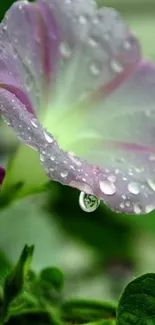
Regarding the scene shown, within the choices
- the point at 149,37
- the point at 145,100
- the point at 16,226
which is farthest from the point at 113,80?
the point at 149,37

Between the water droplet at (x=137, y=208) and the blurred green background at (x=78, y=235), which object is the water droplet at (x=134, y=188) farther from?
the blurred green background at (x=78, y=235)

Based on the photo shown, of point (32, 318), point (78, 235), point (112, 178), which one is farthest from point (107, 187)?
point (78, 235)

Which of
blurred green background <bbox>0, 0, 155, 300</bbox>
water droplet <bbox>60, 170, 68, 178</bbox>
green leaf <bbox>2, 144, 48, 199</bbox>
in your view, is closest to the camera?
water droplet <bbox>60, 170, 68, 178</bbox>

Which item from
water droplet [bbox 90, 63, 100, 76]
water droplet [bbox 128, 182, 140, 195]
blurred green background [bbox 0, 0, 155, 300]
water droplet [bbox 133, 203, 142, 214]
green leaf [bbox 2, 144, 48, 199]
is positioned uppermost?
blurred green background [bbox 0, 0, 155, 300]

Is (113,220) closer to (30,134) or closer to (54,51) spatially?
(54,51)

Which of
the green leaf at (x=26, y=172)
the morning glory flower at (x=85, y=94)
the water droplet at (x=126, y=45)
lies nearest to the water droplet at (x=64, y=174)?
the morning glory flower at (x=85, y=94)

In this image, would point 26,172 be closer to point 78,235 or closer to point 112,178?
point 112,178

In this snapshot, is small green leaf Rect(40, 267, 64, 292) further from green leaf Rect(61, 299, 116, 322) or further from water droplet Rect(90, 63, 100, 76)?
water droplet Rect(90, 63, 100, 76)

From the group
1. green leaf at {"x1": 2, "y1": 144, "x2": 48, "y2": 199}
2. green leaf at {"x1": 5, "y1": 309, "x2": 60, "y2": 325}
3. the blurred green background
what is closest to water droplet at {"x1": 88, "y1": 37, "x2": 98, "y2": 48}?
green leaf at {"x1": 2, "y1": 144, "x2": 48, "y2": 199}
